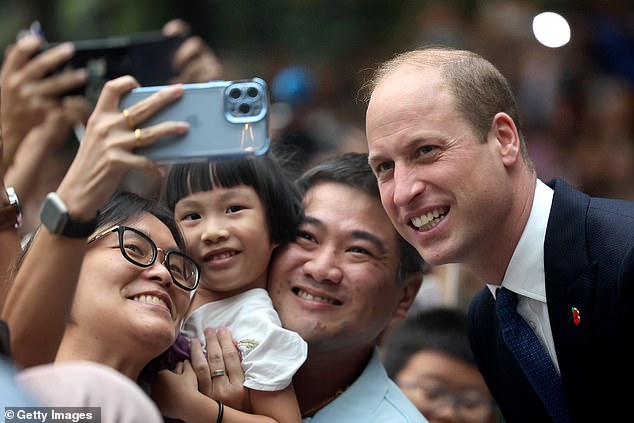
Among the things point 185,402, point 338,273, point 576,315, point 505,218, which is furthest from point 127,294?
point 576,315

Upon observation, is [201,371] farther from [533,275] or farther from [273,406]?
[533,275]

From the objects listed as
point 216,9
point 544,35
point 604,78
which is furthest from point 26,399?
point 216,9

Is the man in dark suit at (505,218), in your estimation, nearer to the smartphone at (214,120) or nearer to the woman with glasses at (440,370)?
the smartphone at (214,120)

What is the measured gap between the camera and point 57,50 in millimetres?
4695

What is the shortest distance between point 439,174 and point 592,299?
590 mm

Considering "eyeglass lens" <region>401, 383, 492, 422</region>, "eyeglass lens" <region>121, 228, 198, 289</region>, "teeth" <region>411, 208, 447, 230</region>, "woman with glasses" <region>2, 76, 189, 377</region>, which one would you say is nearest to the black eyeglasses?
"eyeglass lens" <region>121, 228, 198, 289</region>

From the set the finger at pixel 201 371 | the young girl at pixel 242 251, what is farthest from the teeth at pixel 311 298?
the finger at pixel 201 371

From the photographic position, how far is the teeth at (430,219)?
332 cm

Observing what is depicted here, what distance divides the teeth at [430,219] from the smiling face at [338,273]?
37 centimetres

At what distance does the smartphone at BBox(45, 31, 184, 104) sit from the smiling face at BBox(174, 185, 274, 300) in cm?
147

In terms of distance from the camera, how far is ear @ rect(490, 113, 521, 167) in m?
3.39

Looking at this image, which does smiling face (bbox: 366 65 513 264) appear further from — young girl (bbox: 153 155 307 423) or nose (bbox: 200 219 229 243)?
nose (bbox: 200 219 229 243)

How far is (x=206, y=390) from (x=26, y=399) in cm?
162

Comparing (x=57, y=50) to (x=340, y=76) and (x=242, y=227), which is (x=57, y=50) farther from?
(x=340, y=76)
